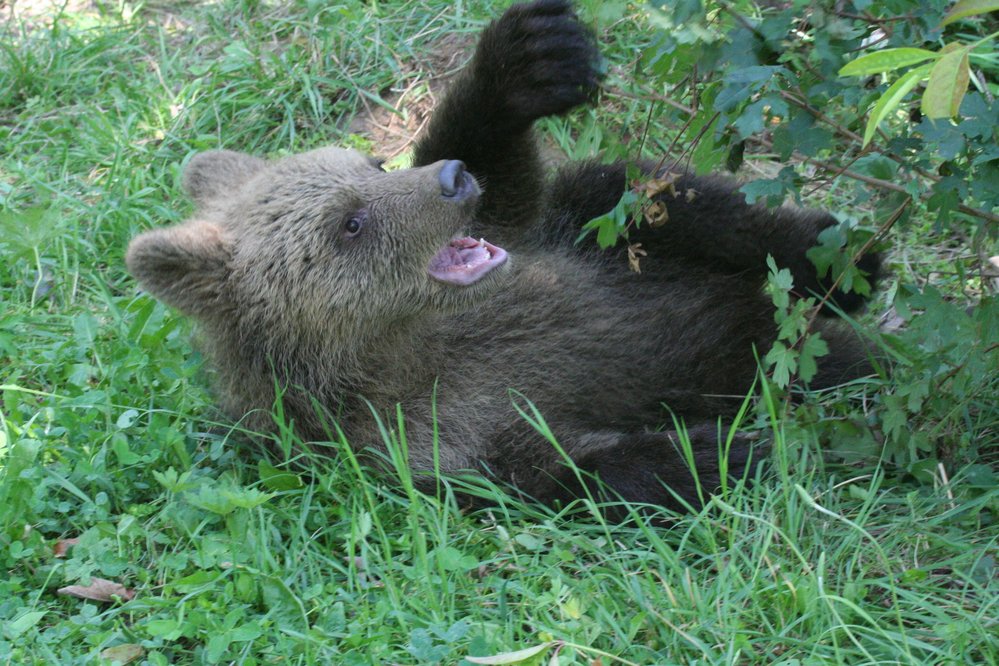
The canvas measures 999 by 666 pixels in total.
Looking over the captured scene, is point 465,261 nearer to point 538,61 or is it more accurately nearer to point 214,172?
point 538,61

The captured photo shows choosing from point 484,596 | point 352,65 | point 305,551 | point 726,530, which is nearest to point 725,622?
point 726,530

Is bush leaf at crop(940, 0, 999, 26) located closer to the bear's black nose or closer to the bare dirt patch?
the bear's black nose

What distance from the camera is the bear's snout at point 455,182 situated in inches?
181

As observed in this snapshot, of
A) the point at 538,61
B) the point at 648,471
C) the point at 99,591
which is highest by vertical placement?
the point at 538,61

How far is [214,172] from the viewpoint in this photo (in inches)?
203

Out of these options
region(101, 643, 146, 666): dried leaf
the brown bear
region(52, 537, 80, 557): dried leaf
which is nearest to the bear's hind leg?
the brown bear

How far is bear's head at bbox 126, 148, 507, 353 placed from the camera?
14.7ft

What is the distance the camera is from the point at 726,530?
3742 mm

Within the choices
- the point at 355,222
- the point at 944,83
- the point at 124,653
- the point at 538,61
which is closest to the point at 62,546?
the point at 124,653

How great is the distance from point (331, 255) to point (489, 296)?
Answer: 71 cm

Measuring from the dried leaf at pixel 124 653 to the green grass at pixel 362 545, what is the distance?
0.04 feet

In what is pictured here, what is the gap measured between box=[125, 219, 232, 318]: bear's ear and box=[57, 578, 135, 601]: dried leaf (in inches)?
43.3

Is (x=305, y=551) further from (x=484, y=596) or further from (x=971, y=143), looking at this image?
(x=971, y=143)

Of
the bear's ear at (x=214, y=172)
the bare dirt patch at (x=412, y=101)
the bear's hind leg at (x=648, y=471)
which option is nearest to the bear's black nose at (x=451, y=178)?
the bear's ear at (x=214, y=172)
